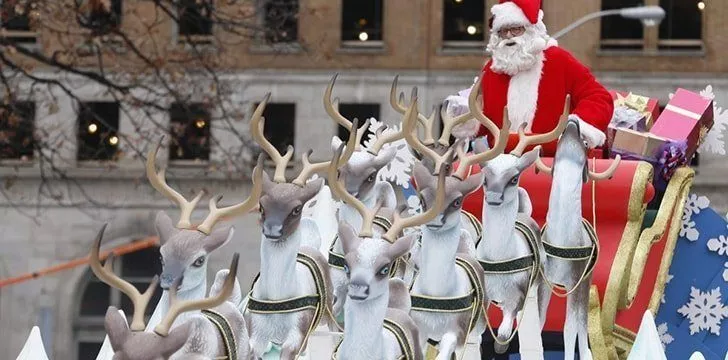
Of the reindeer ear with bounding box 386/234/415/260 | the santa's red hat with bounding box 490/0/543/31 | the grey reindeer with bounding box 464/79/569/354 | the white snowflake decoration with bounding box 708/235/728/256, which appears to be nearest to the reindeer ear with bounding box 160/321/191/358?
the reindeer ear with bounding box 386/234/415/260

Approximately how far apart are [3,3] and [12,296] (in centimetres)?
1631

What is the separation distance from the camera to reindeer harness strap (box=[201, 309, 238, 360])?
11.2 metres

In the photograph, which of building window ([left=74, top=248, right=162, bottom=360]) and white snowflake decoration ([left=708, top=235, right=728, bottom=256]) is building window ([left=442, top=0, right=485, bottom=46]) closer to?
building window ([left=74, top=248, right=162, bottom=360])

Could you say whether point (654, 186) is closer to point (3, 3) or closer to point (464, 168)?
point (464, 168)

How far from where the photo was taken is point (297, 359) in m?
12.1

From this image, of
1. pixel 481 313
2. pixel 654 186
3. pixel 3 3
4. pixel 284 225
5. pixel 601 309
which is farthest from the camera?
pixel 3 3

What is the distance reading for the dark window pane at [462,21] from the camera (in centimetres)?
3891

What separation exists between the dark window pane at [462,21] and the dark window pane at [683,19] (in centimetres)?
298

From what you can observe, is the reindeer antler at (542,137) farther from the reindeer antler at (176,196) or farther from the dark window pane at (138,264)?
the dark window pane at (138,264)

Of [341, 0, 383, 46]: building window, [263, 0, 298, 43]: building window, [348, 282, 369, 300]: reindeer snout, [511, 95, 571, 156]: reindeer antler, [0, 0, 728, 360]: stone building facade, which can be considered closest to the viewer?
[348, 282, 369, 300]: reindeer snout

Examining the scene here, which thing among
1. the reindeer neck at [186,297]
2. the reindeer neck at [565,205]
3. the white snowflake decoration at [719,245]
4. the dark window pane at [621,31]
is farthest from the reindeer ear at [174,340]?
the dark window pane at [621,31]

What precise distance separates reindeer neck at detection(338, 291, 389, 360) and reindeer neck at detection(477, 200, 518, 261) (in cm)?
157

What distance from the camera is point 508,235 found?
41.5 feet

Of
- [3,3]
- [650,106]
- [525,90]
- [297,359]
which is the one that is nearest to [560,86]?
[525,90]
